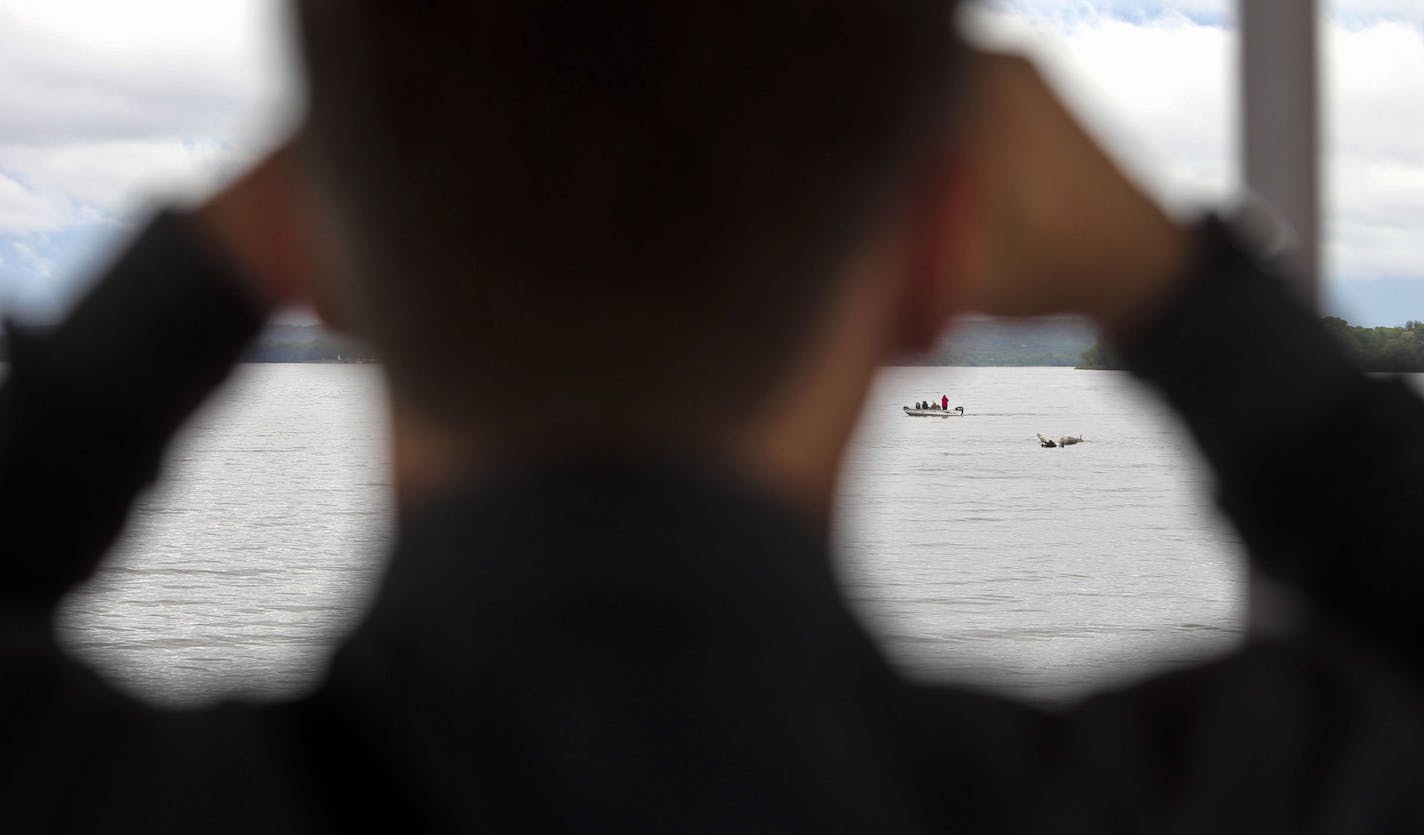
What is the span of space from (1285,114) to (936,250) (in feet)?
3.53

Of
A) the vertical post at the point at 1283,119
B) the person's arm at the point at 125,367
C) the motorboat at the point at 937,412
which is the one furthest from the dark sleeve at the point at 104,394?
the motorboat at the point at 937,412

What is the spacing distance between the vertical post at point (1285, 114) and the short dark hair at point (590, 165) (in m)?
1.07

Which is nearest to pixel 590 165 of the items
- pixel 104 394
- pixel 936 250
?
pixel 936 250

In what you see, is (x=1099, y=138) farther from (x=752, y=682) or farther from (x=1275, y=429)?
(x=752, y=682)

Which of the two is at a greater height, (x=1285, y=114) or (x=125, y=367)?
(x=1285, y=114)

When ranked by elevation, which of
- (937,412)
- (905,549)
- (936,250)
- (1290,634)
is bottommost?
(905,549)

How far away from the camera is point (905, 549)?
16.5 meters

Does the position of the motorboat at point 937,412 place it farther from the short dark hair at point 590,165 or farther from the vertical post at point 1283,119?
the short dark hair at point 590,165

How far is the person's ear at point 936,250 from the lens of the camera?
28 centimetres

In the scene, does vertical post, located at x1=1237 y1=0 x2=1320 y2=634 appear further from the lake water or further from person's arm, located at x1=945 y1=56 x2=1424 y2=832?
person's arm, located at x1=945 y1=56 x2=1424 y2=832

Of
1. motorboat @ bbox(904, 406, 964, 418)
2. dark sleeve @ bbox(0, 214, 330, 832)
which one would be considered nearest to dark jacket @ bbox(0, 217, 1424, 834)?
dark sleeve @ bbox(0, 214, 330, 832)

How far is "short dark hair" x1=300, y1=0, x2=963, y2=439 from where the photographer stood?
25cm

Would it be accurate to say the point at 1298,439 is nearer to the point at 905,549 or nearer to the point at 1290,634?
the point at 1290,634

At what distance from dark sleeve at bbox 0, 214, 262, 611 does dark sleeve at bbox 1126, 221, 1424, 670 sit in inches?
12.7
